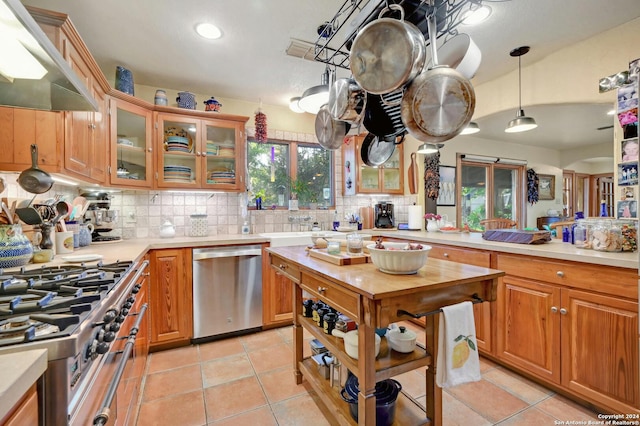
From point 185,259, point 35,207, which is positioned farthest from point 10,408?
point 185,259

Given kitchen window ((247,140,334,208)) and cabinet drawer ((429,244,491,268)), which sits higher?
kitchen window ((247,140,334,208))

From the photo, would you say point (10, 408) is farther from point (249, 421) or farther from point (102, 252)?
point (102, 252)

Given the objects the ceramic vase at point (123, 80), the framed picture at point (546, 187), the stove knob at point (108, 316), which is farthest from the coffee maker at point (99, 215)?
the framed picture at point (546, 187)

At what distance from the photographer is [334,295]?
1.27m

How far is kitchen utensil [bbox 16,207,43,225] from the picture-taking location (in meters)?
1.56

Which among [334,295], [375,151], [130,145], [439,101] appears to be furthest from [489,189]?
[130,145]

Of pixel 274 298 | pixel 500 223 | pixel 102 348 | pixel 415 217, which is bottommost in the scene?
pixel 274 298

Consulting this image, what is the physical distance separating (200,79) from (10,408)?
9.59 ft

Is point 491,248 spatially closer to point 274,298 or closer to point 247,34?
point 274,298

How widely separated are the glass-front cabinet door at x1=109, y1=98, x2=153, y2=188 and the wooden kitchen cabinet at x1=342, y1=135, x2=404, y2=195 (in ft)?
7.29

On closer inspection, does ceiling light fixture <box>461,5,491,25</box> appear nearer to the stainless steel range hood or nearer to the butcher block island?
the butcher block island

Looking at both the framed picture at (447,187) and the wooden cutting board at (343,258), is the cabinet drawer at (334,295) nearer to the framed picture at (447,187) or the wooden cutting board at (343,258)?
the wooden cutting board at (343,258)

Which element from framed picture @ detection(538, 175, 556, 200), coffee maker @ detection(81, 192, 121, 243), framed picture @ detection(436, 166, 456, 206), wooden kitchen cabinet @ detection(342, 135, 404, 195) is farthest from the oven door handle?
framed picture @ detection(538, 175, 556, 200)

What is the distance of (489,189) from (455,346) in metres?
4.68
